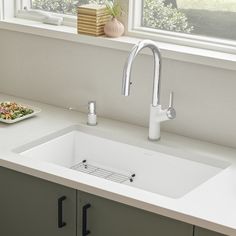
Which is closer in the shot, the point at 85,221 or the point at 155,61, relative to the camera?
the point at 85,221

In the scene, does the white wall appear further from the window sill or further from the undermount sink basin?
the undermount sink basin

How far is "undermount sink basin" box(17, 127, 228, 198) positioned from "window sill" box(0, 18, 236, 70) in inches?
15.4

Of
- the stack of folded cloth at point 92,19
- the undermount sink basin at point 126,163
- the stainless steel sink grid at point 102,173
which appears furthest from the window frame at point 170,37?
the stainless steel sink grid at point 102,173

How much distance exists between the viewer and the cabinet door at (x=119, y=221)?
227 cm

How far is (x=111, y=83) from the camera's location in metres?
3.04

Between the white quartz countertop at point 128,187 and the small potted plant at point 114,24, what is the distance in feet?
1.27

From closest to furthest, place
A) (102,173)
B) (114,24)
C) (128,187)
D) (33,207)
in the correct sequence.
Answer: (128,187), (33,207), (102,173), (114,24)

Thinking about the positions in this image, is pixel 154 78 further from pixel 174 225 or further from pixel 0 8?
pixel 0 8

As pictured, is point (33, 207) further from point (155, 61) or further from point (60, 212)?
point (155, 61)

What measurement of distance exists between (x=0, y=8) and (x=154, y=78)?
100cm

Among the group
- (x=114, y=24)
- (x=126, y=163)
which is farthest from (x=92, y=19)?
(x=126, y=163)

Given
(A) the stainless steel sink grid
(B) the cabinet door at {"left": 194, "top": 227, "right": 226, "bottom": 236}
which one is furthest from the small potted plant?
(B) the cabinet door at {"left": 194, "top": 227, "right": 226, "bottom": 236}

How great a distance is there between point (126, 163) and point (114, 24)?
1.99 ft

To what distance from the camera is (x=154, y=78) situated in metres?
2.72
